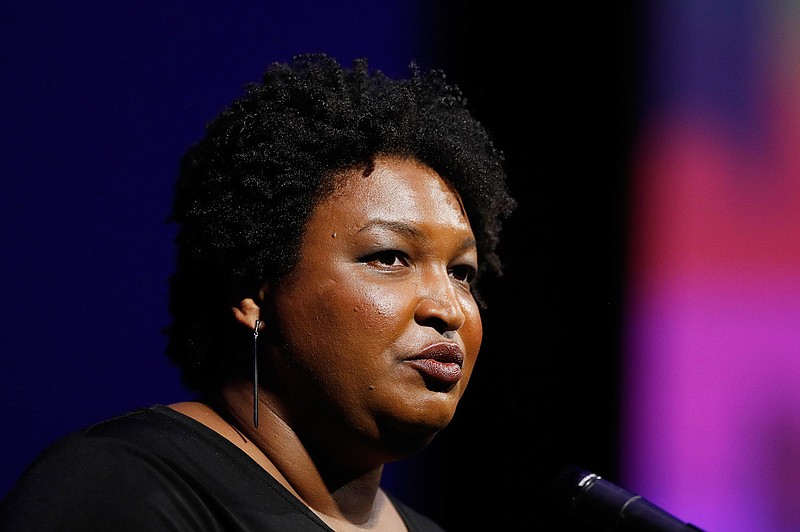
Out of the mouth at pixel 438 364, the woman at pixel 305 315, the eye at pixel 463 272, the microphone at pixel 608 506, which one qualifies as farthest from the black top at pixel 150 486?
the eye at pixel 463 272

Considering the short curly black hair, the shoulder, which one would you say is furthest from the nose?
the shoulder

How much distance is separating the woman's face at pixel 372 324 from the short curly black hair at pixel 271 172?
0.20ft

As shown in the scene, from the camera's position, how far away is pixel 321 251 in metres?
1.59

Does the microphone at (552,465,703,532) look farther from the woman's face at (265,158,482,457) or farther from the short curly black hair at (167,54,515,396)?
the short curly black hair at (167,54,515,396)

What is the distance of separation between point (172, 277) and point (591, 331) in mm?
1019

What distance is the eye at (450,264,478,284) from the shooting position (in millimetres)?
1735

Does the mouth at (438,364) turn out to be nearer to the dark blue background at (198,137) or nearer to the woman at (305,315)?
the woman at (305,315)

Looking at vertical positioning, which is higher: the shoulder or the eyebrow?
the eyebrow

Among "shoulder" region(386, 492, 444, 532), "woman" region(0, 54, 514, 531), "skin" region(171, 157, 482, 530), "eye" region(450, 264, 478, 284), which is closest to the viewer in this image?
"woman" region(0, 54, 514, 531)

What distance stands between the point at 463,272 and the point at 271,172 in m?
0.41

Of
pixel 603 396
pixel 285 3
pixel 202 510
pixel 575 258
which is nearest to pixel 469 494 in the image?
pixel 603 396

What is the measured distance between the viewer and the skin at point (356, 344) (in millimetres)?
1528

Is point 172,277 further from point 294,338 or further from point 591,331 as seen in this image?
point 591,331

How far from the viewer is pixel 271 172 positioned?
1.69 meters
